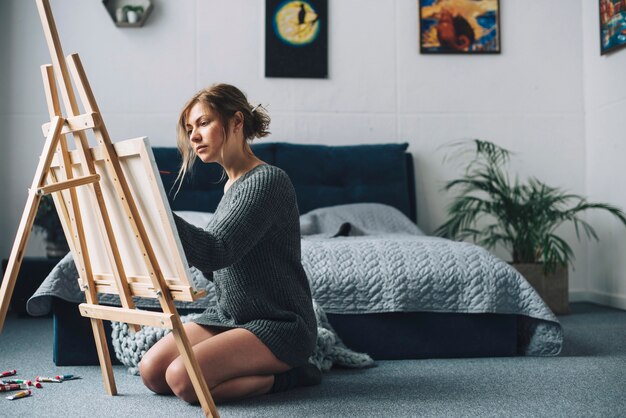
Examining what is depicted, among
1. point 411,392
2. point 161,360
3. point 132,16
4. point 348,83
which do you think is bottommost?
point 411,392

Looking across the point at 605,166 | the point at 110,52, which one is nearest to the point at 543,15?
the point at 605,166

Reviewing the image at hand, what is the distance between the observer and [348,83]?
441 cm

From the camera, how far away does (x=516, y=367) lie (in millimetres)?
2459

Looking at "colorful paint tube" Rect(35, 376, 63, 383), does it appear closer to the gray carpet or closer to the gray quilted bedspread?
the gray carpet

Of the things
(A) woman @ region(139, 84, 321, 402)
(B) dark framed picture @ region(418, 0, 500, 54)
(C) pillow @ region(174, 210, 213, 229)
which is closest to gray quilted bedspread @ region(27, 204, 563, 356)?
(A) woman @ region(139, 84, 321, 402)

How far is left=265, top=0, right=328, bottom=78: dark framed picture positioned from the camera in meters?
4.33

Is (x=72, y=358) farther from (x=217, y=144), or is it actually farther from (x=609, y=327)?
(x=609, y=327)

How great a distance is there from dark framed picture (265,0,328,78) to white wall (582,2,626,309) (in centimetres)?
164

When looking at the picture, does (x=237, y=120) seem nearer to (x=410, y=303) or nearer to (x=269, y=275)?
(x=269, y=275)

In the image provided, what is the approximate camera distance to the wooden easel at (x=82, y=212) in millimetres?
1653

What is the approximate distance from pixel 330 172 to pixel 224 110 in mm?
2218

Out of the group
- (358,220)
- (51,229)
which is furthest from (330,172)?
(51,229)

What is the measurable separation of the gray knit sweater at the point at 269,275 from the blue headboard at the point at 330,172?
1.96 meters

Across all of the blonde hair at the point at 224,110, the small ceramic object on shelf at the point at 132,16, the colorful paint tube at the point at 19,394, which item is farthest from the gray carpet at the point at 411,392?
the small ceramic object on shelf at the point at 132,16
